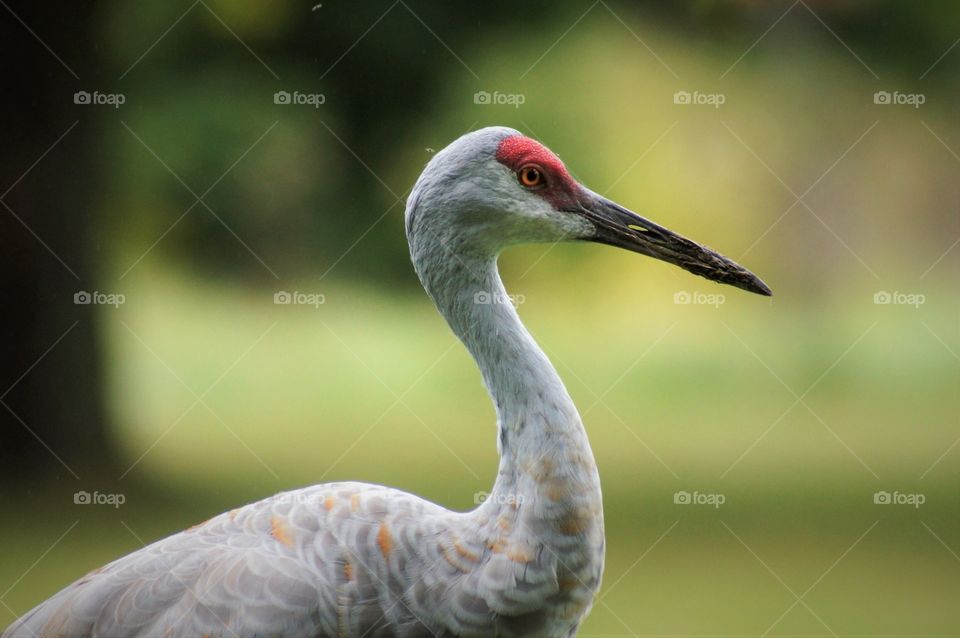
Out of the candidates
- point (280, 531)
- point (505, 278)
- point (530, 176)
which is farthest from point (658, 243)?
point (505, 278)

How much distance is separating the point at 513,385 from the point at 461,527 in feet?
0.92

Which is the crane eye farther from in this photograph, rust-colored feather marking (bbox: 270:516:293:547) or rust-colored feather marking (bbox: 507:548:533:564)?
rust-colored feather marking (bbox: 270:516:293:547)

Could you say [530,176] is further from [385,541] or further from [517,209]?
[385,541]

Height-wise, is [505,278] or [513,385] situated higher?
[505,278]

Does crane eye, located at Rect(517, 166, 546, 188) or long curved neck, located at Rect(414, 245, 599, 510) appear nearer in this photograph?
long curved neck, located at Rect(414, 245, 599, 510)

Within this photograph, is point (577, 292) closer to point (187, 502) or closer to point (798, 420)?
point (798, 420)

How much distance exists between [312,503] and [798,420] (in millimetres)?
4783

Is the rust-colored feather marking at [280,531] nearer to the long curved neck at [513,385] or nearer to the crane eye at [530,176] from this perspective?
the long curved neck at [513,385]

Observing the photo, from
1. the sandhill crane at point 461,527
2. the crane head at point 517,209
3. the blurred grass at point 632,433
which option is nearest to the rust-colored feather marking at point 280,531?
the sandhill crane at point 461,527

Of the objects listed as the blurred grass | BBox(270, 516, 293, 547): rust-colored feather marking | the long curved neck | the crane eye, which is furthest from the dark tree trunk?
the crane eye

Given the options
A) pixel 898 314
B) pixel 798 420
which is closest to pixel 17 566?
pixel 798 420

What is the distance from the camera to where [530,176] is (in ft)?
7.00

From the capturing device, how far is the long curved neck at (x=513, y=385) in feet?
6.58

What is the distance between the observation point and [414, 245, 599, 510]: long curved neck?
79.0 inches
